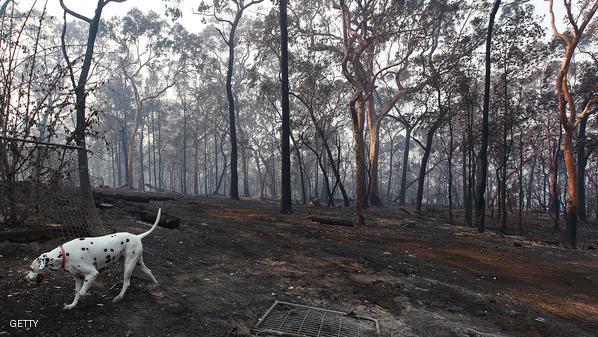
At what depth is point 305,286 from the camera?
6051 millimetres

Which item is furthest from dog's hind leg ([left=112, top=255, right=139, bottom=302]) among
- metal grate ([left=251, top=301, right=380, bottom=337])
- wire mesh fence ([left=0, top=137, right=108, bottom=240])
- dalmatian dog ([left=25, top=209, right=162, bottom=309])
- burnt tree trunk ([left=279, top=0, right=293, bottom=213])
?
burnt tree trunk ([left=279, top=0, right=293, bottom=213])

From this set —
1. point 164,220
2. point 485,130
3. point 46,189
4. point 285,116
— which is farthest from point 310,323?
point 485,130

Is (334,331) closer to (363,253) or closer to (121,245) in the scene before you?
(121,245)

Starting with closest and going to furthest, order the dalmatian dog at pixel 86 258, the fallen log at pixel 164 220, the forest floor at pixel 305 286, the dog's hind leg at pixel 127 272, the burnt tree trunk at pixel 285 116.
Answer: the dalmatian dog at pixel 86 258
the forest floor at pixel 305 286
the dog's hind leg at pixel 127 272
the fallen log at pixel 164 220
the burnt tree trunk at pixel 285 116

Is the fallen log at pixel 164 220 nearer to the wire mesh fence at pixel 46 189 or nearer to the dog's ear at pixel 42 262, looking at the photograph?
the wire mesh fence at pixel 46 189

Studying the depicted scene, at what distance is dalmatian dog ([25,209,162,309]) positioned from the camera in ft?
12.8

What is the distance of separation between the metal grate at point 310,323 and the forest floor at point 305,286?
189 mm

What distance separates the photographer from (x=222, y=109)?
4284cm

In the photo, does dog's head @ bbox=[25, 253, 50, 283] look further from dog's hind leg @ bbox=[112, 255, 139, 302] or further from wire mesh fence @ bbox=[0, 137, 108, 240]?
wire mesh fence @ bbox=[0, 137, 108, 240]

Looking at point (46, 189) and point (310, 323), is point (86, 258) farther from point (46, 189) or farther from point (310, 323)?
point (46, 189)

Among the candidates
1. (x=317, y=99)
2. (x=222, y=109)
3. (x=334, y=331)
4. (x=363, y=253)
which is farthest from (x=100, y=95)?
(x=334, y=331)

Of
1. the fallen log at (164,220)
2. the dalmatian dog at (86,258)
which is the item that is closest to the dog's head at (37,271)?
the dalmatian dog at (86,258)

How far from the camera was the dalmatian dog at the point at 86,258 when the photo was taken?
3.91 m

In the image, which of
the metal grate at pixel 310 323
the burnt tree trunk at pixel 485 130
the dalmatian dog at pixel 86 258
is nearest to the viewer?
the dalmatian dog at pixel 86 258
